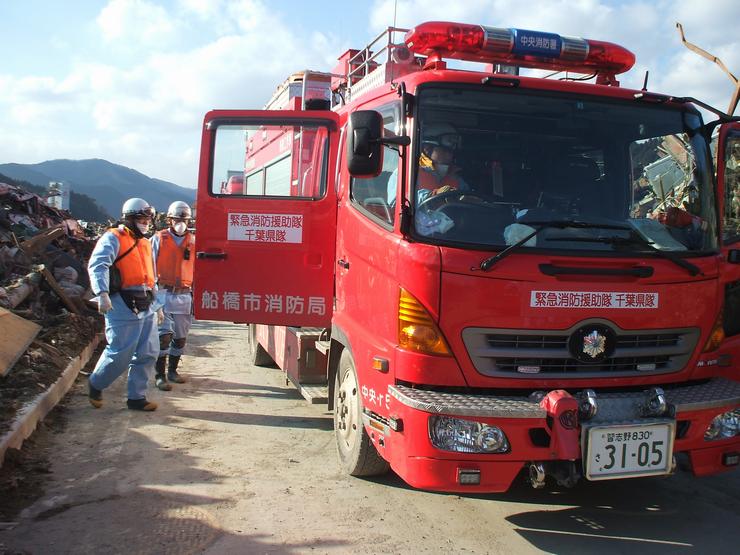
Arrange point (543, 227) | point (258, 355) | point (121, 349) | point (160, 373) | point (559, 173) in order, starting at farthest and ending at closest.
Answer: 1. point (258, 355)
2. point (160, 373)
3. point (121, 349)
4. point (559, 173)
5. point (543, 227)

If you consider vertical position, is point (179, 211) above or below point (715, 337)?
above

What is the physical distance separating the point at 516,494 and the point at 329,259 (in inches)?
84.2

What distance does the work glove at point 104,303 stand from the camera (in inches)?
222

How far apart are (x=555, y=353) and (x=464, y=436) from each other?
26.8 inches

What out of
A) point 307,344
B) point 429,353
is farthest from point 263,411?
point 429,353

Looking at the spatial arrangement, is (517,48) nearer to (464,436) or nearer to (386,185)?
(386,185)

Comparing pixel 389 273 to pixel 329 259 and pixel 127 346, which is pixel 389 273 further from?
pixel 127 346

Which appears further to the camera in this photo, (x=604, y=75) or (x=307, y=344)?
(x=307, y=344)

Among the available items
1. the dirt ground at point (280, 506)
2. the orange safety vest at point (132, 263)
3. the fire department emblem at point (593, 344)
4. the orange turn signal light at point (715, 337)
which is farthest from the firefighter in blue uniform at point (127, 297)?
the orange turn signal light at point (715, 337)

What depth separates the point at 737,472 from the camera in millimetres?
5047

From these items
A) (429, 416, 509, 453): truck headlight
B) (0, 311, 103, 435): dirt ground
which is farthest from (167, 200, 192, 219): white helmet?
(429, 416, 509, 453): truck headlight

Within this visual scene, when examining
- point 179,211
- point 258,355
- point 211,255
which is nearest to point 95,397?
point 211,255

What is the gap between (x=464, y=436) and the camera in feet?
11.2

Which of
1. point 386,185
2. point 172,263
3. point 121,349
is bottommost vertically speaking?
point 121,349
